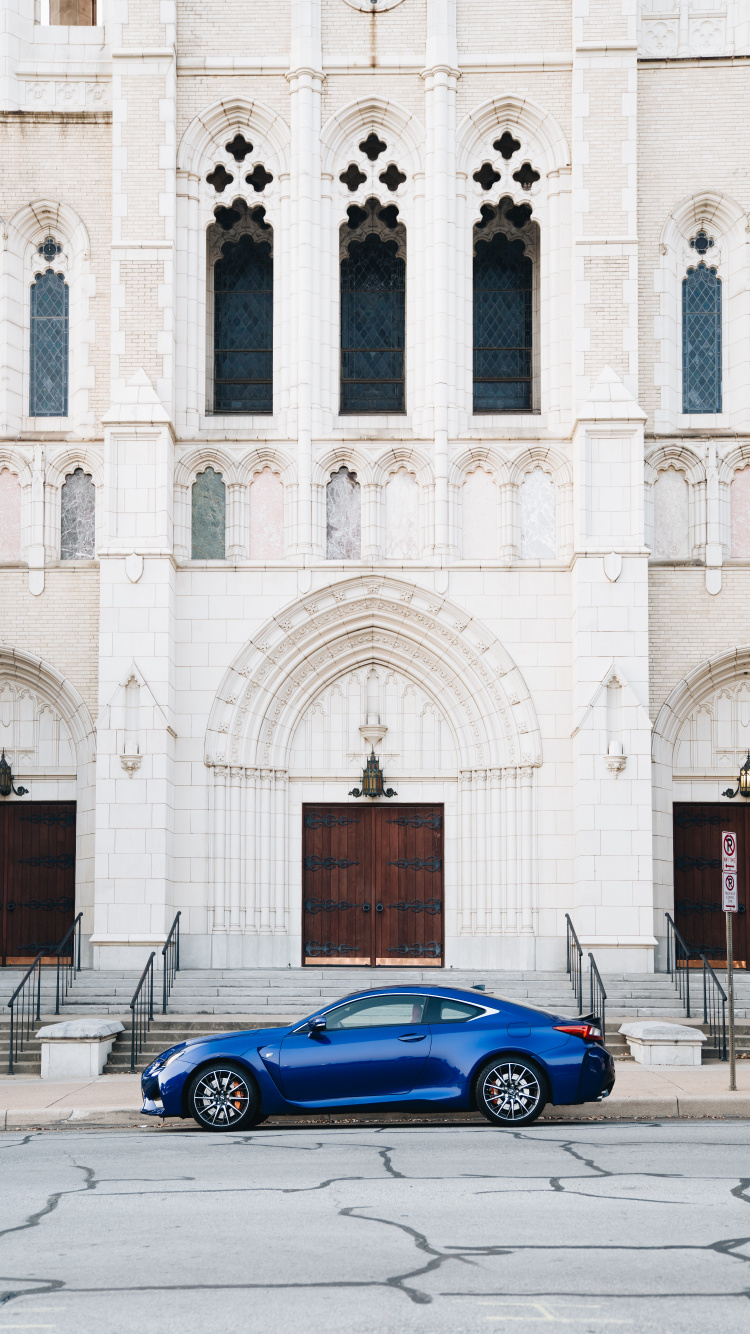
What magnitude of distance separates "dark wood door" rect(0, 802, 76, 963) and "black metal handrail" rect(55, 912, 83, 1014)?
0.40m

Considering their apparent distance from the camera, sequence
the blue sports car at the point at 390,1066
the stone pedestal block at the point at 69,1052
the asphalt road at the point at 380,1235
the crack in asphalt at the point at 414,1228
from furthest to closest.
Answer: the stone pedestal block at the point at 69,1052 < the blue sports car at the point at 390,1066 < the crack in asphalt at the point at 414,1228 < the asphalt road at the point at 380,1235

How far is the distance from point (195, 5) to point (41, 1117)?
1709 cm

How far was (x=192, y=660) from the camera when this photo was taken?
73.0 feet

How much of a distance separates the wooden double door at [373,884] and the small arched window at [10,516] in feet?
19.4

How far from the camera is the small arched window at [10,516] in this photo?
22828mm

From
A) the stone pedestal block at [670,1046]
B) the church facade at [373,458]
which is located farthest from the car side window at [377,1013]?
the church facade at [373,458]

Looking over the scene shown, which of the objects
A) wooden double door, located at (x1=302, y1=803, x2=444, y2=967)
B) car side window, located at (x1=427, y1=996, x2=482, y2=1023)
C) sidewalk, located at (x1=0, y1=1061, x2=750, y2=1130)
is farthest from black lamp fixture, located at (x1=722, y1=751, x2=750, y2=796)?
car side window, located at (x1=427, y1=996, x2=482, y2=1023)

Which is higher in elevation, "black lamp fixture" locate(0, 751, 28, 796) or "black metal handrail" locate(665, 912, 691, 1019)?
"black lamp fixture" locate(0, 751, 28, 796)

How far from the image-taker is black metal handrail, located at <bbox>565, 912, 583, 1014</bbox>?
65.2ft

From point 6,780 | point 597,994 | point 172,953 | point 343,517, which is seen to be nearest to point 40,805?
point 6,780

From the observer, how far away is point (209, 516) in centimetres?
2261

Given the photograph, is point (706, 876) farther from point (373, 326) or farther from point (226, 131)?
point (226, 131)

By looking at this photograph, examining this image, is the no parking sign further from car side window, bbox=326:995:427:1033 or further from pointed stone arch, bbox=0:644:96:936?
pointed stone arch, bbox=0:644:96:936

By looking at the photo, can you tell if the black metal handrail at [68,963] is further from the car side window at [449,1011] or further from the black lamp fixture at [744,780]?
the black lamp fixture at [744,780]
